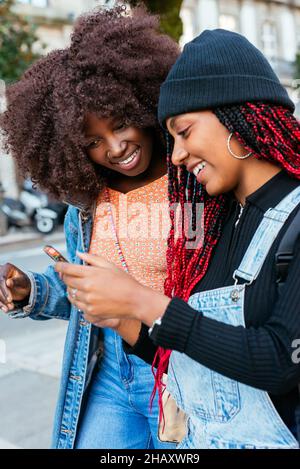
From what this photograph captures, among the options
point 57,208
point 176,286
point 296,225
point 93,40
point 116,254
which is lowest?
point 57,208

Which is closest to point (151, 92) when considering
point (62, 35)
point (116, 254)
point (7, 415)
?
point (116, 254)

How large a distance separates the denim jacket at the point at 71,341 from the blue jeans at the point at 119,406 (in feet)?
0.15

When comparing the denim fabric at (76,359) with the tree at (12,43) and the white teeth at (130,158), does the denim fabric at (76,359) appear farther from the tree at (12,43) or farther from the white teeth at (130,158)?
the tree at (12,43)

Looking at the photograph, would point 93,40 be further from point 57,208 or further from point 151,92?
point 57,208

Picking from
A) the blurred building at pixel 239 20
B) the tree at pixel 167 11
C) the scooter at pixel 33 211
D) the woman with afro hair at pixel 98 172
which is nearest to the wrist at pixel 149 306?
the woman with afro hair at pixel 98 172

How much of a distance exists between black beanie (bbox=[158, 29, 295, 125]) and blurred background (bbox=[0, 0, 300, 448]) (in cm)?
85

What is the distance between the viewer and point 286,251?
1.17 m

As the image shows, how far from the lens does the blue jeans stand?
1937 millimetres

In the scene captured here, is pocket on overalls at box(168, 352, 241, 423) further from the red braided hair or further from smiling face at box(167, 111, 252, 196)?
smiling face at box(167, 111, 252, 196)

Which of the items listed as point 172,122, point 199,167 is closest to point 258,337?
point 199,167

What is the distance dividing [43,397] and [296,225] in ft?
10.1

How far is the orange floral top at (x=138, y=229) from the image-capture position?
1.94 m

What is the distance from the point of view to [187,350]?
120cm

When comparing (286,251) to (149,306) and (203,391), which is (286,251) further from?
(203,391)
